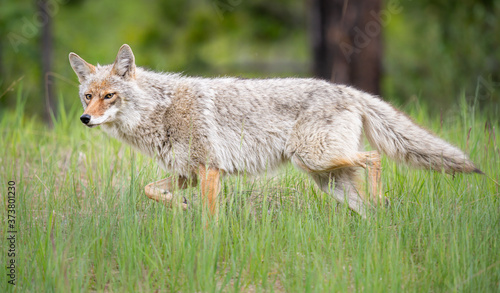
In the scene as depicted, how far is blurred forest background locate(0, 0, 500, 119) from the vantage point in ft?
37.6

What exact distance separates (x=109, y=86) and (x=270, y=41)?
627 inches

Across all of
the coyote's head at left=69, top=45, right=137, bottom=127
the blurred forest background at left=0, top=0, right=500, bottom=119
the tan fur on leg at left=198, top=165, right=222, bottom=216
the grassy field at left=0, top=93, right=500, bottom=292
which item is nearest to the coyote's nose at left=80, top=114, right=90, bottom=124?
the coyote's head at left=69, top=45, right=137, bottom=127

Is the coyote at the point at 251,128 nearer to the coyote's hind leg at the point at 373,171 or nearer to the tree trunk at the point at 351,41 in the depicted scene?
the coyote's hind leg at the point at 373,171

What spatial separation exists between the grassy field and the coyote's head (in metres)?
0.79

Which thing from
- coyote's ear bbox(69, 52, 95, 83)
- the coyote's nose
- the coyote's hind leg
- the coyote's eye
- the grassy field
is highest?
coyote's ear bbox(69, 52, 95, 83)

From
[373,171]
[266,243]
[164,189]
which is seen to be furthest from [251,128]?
[266,243]

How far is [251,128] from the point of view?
230 inches

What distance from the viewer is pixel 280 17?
20.5 metres

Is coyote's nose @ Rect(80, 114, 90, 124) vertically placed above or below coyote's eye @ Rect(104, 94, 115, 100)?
below

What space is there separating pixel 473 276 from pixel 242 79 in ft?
10.9

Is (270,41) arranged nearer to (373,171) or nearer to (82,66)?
(82,66)

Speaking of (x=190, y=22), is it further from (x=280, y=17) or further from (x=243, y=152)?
(x=243, y=152)

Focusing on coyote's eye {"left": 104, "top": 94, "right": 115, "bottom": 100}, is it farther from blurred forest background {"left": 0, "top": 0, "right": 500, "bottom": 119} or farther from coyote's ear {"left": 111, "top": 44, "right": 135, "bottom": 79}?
blurred forest background {"left": 0, "top": 0, "right": 500, "bottom": 119}

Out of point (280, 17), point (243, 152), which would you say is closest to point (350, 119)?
point (243, 152)
